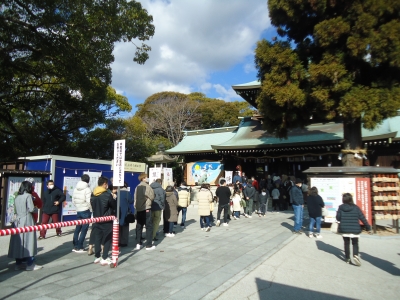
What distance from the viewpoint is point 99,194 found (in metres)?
6.10

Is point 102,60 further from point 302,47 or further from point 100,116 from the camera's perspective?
point 302,47

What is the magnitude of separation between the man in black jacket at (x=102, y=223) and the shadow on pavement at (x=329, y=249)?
17.0 ft

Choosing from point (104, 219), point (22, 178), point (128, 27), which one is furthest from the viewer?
point (128, 27)

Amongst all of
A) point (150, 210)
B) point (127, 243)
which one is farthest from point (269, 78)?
point (127, 243)

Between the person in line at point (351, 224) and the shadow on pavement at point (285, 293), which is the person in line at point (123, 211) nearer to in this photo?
the shadow on pavement at point (285, 293)

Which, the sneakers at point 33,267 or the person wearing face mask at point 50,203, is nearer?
the sneakers at point 33,267

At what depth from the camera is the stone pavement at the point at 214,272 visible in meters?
4.57

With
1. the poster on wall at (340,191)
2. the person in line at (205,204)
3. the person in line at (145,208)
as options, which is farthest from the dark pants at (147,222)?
the poster on wall at (340,191)

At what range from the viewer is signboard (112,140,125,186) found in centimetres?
629

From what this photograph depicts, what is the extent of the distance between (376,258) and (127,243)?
591 cm

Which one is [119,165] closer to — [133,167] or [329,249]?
[329,249]

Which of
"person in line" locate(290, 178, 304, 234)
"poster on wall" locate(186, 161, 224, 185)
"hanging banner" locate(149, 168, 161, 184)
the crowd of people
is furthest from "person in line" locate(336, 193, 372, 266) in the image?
"poster on wall" locate(186, 161, 224, 185)

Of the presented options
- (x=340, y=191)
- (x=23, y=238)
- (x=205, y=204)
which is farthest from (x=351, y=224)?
(x=23, y=238)

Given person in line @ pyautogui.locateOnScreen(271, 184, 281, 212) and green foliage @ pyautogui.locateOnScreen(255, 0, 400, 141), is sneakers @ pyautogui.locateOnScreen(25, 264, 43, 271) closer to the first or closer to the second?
green foliage @ pyautogui.locateOnScreen(255, 0, 400, 141)
